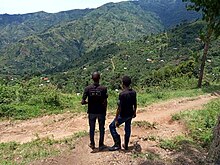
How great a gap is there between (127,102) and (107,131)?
2422 mm

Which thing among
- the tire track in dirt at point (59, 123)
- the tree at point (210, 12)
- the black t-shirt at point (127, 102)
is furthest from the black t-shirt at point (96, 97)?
the tree at point (210, 12)

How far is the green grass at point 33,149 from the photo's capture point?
28.4 feet

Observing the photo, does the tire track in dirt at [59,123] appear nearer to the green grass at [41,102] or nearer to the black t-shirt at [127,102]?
the green grass at [41,102]

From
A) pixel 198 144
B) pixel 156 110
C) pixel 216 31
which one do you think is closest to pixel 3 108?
pixel 156 110

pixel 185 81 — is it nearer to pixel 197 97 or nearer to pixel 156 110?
pixel 197 97

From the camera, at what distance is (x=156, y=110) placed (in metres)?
13.8

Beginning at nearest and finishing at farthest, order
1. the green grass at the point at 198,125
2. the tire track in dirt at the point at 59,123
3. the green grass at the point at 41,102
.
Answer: the green grass at the point at 198,125
the tire track in dirt at the point at 59,123
the green grass at the point at 41,102

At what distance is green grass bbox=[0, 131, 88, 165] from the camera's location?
865 centimetres

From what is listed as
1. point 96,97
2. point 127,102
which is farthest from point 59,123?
point 127,102

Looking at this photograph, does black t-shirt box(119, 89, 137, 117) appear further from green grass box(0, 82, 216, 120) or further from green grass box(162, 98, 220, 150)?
green grass box(0, 82, 216, 120)

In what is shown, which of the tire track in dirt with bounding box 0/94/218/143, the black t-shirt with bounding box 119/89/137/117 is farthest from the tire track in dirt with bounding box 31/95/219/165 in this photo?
the black t-shirt with bounding box 119/89/137/117

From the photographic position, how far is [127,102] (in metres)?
8.05

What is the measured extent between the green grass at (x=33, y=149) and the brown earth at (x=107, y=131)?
31cm

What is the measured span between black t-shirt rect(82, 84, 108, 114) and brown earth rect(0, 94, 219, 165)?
101 cm
